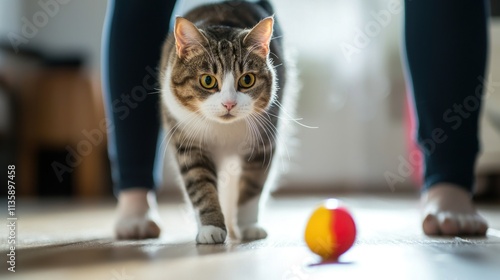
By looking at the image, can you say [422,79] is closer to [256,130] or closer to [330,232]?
[256,130]

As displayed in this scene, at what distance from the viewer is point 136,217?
156 centimetres

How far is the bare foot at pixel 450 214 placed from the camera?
1.45 m

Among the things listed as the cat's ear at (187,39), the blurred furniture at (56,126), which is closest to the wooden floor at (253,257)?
the cat's ear at (187,39)

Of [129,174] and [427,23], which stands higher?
[427,23]

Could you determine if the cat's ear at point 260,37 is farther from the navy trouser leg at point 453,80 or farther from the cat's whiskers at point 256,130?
the navy trouser leg at point 453,80

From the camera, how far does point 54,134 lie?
4.02 m

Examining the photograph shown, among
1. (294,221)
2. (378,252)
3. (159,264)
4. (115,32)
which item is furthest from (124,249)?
(294,221)

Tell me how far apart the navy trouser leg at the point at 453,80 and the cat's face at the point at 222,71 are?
1.41 ft

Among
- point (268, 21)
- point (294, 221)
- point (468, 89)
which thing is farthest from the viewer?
point (294, 221)

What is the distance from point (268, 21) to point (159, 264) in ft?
2.06

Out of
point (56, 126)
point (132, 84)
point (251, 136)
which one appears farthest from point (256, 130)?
point (56, 126)

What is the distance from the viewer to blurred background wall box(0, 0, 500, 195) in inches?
156

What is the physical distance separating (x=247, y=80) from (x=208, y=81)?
91 millimetres

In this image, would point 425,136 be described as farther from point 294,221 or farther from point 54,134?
point 54,134
